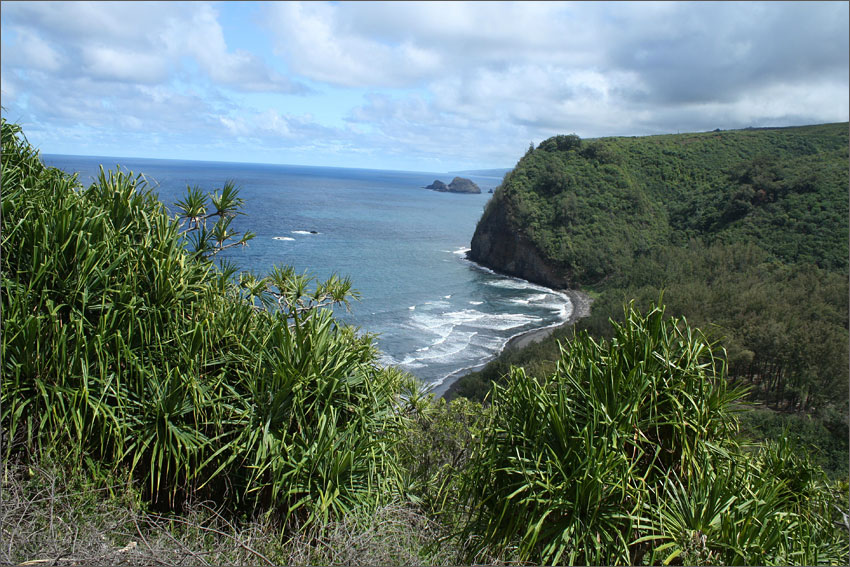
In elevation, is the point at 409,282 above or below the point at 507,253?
below

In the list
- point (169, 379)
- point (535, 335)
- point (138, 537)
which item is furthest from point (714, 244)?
point (138, 537)

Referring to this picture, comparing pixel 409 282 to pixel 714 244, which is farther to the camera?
pixel 714 244

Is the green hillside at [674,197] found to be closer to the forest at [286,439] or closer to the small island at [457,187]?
the forest at [286,439]

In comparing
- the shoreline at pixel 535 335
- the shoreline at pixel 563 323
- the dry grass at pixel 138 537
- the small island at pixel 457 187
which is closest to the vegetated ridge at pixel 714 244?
the shoreline at pixel 535 335

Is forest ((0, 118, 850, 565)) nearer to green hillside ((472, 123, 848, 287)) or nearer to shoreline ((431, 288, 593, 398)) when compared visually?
shoreline ((431, 288, 593, 398))

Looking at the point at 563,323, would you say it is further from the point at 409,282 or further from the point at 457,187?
the point at 457,187

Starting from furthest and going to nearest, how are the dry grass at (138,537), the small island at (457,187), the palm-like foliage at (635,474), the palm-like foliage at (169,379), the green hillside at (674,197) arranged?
the small island at (457,187)
the green hillside at (674,197)
the palm-like foliage at (169,379)
the palm-like foliage at (635,474)
the dry grass at (138,537)

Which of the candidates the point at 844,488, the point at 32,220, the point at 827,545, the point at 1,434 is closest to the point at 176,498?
the point at 1,434
